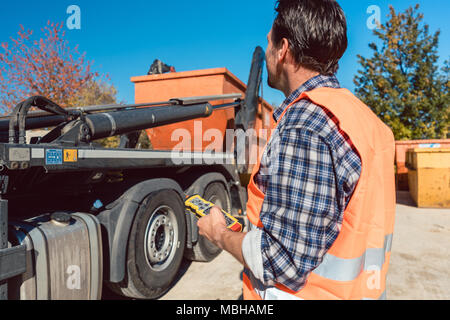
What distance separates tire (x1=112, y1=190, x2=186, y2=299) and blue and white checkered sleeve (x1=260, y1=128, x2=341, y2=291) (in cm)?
213

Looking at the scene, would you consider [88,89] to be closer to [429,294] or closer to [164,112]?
[164,112]

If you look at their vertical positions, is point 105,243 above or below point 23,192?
below

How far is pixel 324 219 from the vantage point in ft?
3.03

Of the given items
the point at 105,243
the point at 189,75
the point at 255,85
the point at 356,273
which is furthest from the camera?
the point at 255,85

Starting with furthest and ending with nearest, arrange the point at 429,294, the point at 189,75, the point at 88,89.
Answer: the point at 88,89 → the point at 189,75 → the point at 429,294

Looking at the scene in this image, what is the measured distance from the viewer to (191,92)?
17.9 feet

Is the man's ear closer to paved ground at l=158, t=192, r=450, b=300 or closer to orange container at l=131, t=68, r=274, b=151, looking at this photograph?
paved ground at l=158, t=192, r=450, b=300

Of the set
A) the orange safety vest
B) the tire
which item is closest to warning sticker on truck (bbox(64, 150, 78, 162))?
the tire

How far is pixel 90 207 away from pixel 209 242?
1.86 m

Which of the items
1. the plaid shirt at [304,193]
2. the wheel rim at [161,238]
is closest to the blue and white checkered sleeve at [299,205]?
the plaid shirt at [304,193]

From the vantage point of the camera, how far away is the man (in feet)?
3.04
